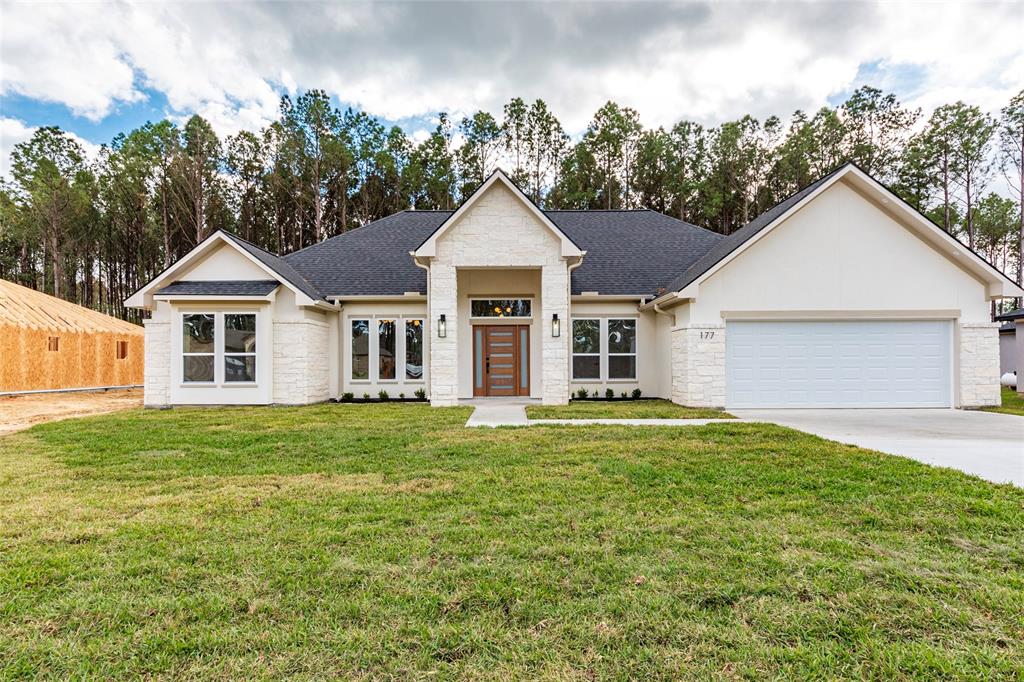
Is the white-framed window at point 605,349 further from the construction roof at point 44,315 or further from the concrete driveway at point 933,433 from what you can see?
the construction roof at point 44,315

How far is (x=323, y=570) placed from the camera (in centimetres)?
312

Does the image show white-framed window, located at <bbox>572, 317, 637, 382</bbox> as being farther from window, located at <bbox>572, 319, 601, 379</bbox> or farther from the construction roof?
the construction roof

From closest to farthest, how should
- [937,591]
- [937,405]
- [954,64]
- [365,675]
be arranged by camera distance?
[365,675] → [937,591] → [937,405] → [954,64]

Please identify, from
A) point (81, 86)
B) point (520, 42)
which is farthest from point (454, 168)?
point (81, 86)

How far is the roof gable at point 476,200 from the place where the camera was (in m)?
11.8

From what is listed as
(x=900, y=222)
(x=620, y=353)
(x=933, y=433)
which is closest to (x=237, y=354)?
(x=620, y=353)

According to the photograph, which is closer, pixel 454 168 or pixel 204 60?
pixel 204 60

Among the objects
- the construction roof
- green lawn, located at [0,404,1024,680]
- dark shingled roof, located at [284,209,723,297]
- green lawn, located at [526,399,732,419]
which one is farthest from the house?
the construction roof

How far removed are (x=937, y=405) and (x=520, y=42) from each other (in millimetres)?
15471

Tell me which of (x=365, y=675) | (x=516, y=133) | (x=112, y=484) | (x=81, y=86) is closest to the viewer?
(x=365, y=675)

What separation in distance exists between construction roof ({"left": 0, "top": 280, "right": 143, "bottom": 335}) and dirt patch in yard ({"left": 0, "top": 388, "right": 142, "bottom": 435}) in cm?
243

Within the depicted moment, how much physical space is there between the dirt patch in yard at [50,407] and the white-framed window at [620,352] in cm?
1278

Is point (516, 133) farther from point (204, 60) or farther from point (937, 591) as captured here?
point (937, 591)

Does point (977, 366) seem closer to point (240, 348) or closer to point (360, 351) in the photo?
point (360, 351)
